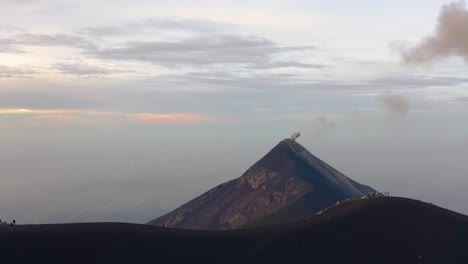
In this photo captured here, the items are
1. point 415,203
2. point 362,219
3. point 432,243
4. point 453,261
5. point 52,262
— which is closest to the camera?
point 52,262

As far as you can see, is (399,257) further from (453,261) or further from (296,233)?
(296,233)

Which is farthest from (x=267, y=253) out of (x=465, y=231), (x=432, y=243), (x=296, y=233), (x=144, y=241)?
(x=465, y=231)

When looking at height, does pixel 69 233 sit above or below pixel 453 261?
above

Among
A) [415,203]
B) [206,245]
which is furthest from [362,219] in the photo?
[206,245]

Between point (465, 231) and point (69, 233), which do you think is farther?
point (465, 231)

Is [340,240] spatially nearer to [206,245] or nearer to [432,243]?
[432,243]

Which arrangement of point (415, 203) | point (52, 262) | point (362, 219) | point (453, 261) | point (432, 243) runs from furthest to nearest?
point (415, 203)
point (362, 219)
point (432, 243)
point (453, 261)
point (52, 262)
